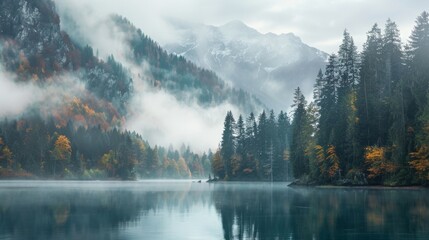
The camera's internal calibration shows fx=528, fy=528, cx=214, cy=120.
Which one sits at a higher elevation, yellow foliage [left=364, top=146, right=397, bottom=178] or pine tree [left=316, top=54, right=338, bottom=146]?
pine tree [left=316, top=54, right=338, bottom=146]

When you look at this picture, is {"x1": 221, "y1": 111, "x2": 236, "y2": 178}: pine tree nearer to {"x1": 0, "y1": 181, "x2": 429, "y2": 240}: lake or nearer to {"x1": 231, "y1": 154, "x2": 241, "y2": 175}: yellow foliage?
{"x1": 231, "y1": 154, "x2": 241, "y2": 175}: yellow foliage

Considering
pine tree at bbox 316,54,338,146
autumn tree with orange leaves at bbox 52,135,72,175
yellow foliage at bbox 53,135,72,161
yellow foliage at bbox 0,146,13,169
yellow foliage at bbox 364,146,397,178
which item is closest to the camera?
yellow foliage at bbox 364,146,397,178

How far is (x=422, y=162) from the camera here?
7681 centimetres

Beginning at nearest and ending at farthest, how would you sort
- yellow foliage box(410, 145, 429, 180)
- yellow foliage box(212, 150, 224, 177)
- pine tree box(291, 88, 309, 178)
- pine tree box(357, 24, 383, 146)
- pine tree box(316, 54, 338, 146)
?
yellow foliage box(410, 145, 429, 180) < pine tree box(357, 24, 383, 146) < pine tree box(316, 54, 338, 146) < pine tree box(291, 88, 309, 178) < yellow foliage box(212, 150, 224, 177)

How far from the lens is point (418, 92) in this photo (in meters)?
84.1

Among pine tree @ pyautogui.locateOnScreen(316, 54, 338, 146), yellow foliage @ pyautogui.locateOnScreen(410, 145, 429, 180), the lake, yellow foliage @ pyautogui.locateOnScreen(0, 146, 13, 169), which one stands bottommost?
the lake

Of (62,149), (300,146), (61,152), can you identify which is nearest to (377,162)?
(300,146)

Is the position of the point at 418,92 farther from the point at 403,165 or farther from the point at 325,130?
the point at 325,130

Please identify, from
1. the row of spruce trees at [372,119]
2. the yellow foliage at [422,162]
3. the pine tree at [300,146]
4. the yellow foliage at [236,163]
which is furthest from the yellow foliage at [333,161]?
the yellow foliage at [236,163]

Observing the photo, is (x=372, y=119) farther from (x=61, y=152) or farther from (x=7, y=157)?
(x=7, y=157)

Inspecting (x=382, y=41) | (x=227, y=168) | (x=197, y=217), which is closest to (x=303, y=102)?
(x=382, y=41)

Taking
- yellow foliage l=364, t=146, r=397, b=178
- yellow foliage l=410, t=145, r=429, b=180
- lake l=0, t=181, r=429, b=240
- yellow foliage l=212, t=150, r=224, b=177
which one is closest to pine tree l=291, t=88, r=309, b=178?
yellow foliage l=364, t=146, r=397, b=178

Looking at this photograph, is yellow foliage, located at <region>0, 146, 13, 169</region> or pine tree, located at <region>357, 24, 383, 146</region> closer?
pine tree, located at <region>357, 24, 383, 146</region>

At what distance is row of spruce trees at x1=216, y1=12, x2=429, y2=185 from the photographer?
8312 cm
